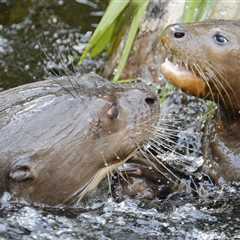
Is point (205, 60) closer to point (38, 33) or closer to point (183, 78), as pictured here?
point (183, 78)

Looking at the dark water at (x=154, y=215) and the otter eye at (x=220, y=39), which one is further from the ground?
the otter eye at (x=220, y=39)

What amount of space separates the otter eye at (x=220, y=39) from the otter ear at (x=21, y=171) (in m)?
1.00

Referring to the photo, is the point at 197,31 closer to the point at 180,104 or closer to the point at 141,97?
the point at 141,97

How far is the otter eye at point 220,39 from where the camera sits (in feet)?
14.8

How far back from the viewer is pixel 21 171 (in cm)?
402

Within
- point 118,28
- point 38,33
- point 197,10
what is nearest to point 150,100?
point 197,10

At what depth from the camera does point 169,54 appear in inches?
179

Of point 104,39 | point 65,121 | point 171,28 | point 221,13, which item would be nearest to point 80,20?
point 104,39

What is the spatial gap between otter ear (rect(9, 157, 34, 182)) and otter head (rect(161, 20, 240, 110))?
773 mm

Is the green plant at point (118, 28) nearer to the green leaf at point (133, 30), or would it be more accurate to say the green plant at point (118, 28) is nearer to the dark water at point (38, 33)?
the green leaf at point (133, 30)

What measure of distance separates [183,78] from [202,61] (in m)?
0.10

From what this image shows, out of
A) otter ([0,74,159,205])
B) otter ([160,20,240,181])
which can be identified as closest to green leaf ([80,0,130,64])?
otter ([160,20,240,181])

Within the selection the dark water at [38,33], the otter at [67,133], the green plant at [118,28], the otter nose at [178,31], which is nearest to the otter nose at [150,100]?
the otter at [67,133]

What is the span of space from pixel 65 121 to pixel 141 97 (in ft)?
1.11
